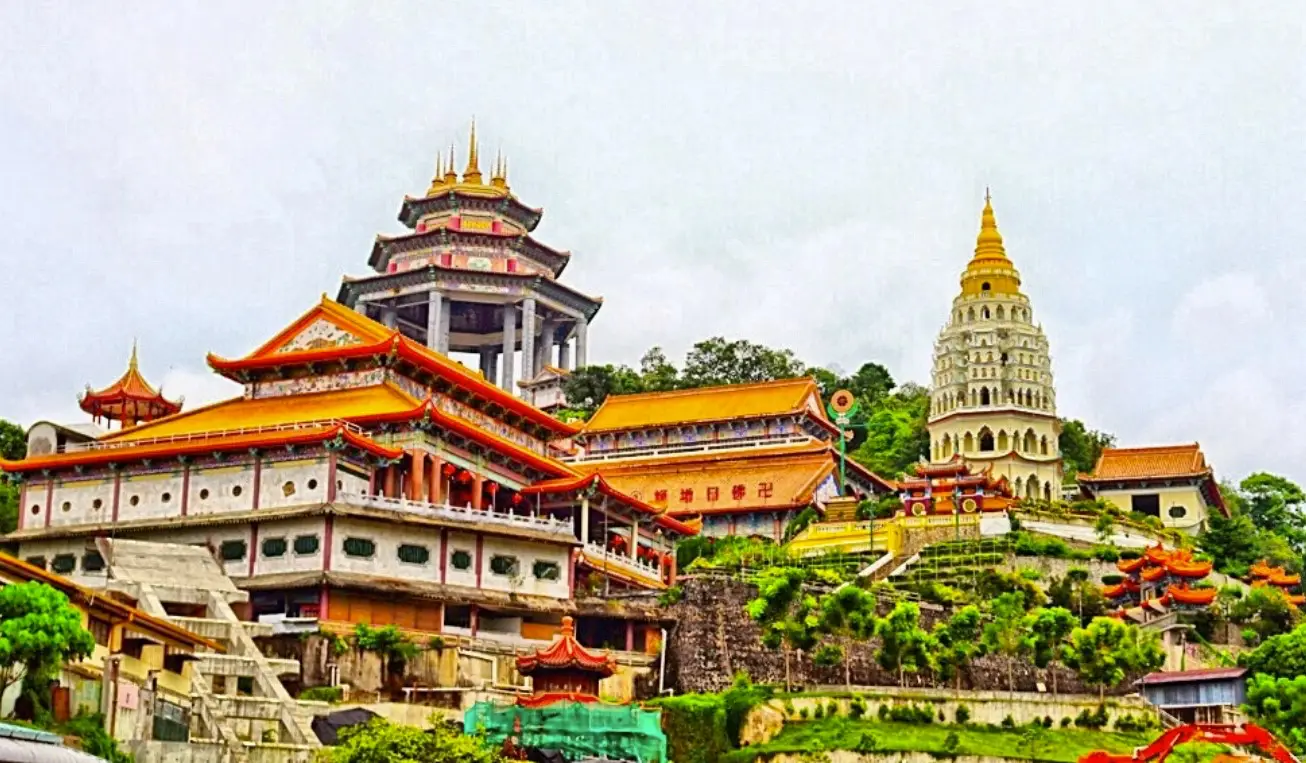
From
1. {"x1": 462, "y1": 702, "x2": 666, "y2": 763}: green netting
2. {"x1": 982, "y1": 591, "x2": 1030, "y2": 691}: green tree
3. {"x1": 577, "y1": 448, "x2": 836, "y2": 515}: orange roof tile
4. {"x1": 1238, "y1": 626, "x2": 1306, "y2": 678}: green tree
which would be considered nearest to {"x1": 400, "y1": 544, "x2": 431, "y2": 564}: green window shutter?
{"x1": 462, "y1": 702, "x2": 666, "y2": 763}: green netting

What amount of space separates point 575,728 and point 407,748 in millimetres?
7474

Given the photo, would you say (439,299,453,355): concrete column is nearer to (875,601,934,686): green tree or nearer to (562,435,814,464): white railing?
(562,435,814,464): white railing

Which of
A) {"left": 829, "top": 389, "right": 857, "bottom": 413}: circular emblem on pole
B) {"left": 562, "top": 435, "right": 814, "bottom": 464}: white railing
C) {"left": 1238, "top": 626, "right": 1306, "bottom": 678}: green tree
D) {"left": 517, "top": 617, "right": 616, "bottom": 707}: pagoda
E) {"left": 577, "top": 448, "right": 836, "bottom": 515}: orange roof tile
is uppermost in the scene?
{"left": 829, "top": 389, "right": 857, "bottom": 413}: circular emblem on pole

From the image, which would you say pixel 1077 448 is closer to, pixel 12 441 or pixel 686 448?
pixel 686 448

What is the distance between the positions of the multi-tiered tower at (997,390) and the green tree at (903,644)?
36036 mm

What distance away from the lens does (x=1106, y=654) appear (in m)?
60.9

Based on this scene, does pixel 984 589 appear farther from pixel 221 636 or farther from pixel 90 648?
pixel 90 648

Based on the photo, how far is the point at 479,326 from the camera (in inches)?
4582

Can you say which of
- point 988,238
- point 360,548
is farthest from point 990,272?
point 360,548

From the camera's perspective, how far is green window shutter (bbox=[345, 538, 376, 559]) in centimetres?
5744

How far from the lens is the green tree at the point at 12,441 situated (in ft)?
248

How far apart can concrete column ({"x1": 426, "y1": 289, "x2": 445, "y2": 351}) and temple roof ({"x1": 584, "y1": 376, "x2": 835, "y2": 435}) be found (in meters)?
12.5

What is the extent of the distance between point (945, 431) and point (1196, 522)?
45.0ft

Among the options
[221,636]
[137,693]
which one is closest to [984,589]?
[221,636]
